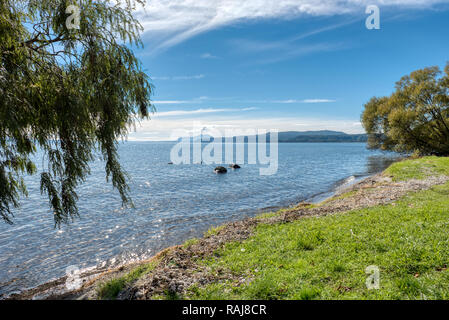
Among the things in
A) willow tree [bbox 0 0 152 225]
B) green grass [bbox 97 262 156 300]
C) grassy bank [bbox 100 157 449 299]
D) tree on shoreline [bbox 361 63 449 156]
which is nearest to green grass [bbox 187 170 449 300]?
grassy bank [bbox 100 157 449 299]

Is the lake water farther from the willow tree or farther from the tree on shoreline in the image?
the tree on shoreline

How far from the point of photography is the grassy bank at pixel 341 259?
657 cm

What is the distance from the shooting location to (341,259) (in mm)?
8188

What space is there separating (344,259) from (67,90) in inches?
396

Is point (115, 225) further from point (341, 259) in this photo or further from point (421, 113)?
point (421, 113)

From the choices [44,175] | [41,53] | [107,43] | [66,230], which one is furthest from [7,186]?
[66,230]

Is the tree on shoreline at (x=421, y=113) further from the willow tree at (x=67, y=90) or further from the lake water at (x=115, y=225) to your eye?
the willow tree at (x=67, y=90)

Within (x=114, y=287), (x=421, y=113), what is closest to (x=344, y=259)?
(x=114, y=287)

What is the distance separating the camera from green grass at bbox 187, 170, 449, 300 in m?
6.55

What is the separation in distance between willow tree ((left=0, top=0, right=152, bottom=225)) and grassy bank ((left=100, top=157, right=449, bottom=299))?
4366 mm

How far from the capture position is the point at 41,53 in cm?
817
